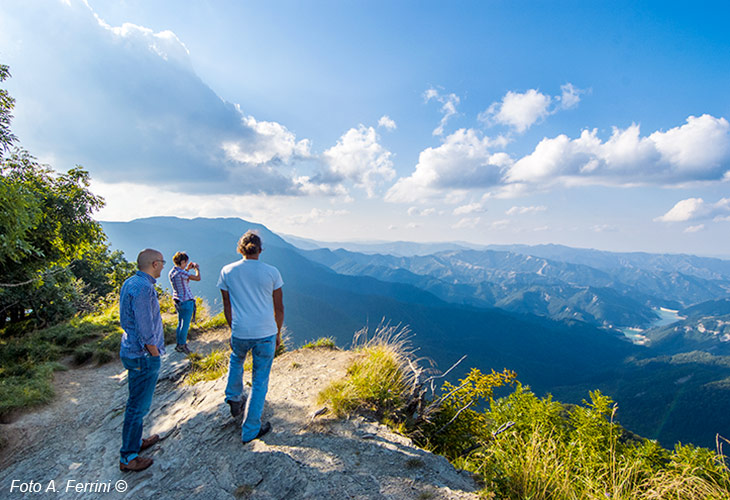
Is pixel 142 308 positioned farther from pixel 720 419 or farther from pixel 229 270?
pixel 720 419

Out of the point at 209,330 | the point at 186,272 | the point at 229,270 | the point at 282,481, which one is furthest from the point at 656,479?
the point at 209,330

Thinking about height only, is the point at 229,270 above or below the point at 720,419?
above

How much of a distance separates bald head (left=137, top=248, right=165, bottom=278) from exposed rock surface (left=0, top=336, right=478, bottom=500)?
239 cm

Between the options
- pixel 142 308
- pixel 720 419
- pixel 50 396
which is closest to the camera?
pixel 142 308

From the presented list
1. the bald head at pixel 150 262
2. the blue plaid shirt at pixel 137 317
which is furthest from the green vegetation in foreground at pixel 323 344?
the bald head at pixel 150 262

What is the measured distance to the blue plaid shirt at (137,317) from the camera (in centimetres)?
387

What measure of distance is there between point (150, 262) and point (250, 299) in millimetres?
1453

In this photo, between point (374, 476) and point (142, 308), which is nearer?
point (374, 476)

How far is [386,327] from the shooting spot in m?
7.52

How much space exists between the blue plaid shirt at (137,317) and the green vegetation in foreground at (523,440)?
2.65 metres

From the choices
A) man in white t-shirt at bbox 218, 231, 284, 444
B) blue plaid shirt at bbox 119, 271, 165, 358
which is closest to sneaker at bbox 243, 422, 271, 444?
man in white t-shirt at bbox 218, 231, 284, 444

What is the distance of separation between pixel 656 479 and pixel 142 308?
6460mm

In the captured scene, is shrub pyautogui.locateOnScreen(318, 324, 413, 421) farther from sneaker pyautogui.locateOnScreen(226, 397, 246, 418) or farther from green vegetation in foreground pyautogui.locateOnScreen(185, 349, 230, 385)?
green vegetation in foreground pyautogui.locateOnScreen(185, 349, 230, 385)

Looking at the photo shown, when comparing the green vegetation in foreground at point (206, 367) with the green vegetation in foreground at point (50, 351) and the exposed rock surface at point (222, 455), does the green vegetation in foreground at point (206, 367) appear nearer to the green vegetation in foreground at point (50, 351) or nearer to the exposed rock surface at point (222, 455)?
the exposed rock surface at point (222, 455)
